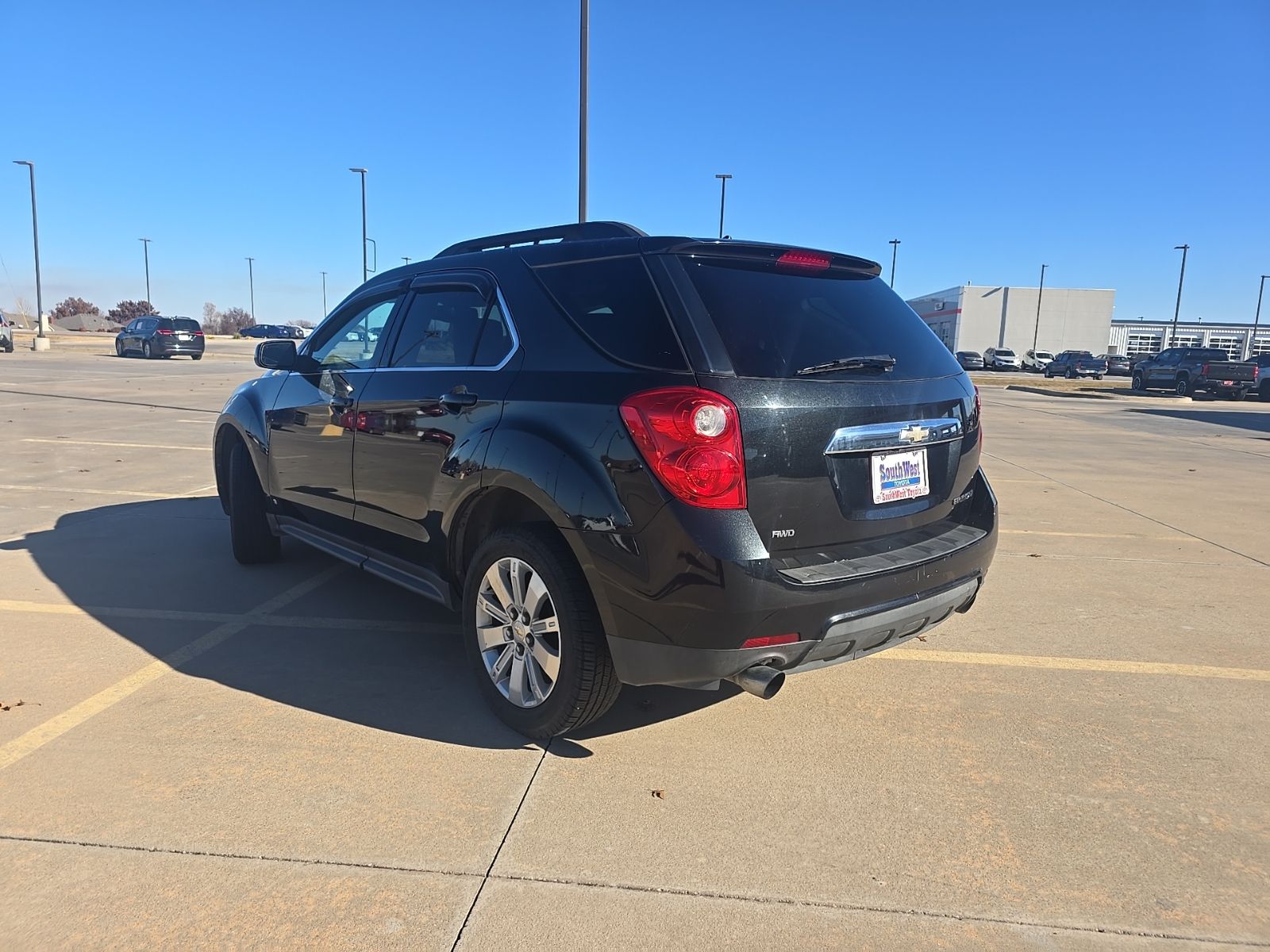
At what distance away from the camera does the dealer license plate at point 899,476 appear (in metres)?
3.03

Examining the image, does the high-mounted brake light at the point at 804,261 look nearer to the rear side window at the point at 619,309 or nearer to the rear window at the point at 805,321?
the rear window at the point at 805,321

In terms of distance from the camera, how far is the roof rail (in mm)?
3533

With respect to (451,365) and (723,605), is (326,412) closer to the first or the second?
(451,365)

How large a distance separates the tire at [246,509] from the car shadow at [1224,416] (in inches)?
783

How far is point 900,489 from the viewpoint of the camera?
312 centimetres

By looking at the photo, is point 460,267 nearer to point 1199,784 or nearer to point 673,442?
point 673,442

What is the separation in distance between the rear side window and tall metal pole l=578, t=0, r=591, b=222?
10.2 meters

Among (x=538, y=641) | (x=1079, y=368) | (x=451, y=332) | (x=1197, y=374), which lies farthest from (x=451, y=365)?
(x=1079, y=368)

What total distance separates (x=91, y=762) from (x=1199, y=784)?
3.86 metres

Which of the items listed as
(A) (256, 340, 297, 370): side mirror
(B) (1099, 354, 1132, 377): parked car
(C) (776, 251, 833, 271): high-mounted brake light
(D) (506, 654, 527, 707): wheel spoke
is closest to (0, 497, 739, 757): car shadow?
(D) (506, 654, 527, 707): wheel spoke

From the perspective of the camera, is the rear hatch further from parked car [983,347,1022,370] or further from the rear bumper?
parked car [983,347,1022,370]

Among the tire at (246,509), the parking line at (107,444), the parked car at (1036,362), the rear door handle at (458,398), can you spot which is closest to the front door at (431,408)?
the rear door handle at (458,398)

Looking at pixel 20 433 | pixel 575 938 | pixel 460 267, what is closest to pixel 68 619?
pixel 460 267

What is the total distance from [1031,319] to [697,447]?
99205mm
